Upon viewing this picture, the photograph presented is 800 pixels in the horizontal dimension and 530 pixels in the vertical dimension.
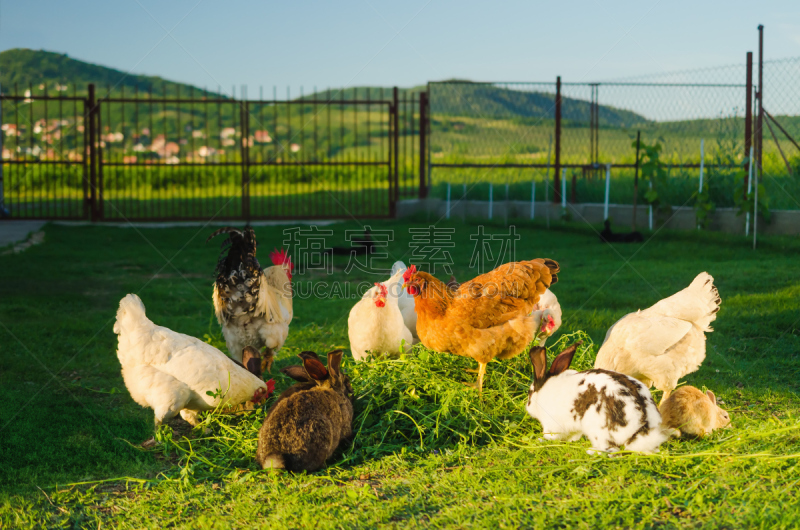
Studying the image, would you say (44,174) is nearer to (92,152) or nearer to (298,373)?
(92,152)

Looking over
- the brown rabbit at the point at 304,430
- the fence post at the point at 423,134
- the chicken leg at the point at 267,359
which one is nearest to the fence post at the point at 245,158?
the fence post at the point at 423,134

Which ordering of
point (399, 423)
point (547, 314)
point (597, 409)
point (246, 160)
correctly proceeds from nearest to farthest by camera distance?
point (597, 409), point (399, 423), point (547, 314), point (246, 160)

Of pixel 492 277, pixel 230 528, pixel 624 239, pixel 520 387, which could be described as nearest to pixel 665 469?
pixel 520 387

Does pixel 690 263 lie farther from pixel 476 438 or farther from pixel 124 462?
pixel 124 462

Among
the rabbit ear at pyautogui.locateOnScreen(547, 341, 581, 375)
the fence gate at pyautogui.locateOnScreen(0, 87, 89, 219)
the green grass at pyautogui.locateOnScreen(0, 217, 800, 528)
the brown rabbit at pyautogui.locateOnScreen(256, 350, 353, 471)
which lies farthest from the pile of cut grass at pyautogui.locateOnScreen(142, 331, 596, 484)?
the fence gate at pyautogui.locateOnScreen(0, 87, 89, 219)

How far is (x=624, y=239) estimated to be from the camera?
35.4 ft

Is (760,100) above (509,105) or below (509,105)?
below

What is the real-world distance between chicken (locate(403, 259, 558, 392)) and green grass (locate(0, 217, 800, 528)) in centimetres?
27

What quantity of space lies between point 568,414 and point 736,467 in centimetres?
82

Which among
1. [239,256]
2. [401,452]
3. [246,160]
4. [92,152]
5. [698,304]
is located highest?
[92,152]

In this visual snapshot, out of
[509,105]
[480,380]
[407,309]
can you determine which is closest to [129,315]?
[407,309]

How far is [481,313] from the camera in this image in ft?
13.7

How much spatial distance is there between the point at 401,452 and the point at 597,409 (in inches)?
42.4

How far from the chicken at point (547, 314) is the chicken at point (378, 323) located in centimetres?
103
